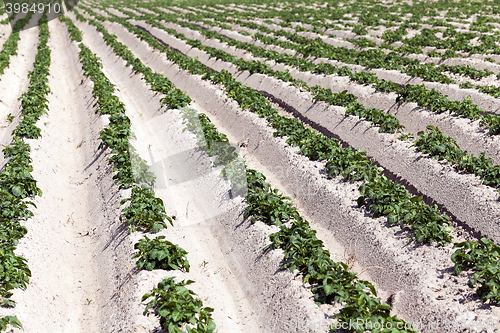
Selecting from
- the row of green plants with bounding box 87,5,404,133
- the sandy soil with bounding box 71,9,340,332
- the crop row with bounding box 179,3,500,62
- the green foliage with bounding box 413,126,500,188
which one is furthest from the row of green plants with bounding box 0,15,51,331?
the crop row with bounding box 179,3,500,62

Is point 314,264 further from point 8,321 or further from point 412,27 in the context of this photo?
point 412,27

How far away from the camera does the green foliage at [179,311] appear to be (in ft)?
21.0

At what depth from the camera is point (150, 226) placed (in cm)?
929

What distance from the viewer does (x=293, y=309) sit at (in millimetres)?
7312

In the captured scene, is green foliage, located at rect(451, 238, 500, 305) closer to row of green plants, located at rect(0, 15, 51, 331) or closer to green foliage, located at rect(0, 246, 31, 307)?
row of green plants, located at rect(0, 15, 51, 331)

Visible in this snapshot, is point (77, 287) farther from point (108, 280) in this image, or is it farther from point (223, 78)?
point (223, 78)

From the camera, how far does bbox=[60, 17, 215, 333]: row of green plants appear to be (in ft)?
21.5

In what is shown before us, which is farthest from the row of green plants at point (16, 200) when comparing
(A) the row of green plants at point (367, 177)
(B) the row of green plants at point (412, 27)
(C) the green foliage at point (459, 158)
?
(B) the row of green plants at point (412, 27)

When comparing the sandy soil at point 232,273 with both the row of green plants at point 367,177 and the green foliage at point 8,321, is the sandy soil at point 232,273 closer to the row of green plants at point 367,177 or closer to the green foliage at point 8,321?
the green foliage at point 8,321

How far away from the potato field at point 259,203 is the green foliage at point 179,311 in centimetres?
4

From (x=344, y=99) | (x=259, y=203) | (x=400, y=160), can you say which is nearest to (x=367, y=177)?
(x=400, y=160)

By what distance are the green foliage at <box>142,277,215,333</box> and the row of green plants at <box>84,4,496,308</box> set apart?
472 centimetres

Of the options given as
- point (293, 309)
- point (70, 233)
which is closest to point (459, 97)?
point (293, 309)

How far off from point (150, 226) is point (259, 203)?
265 cm
